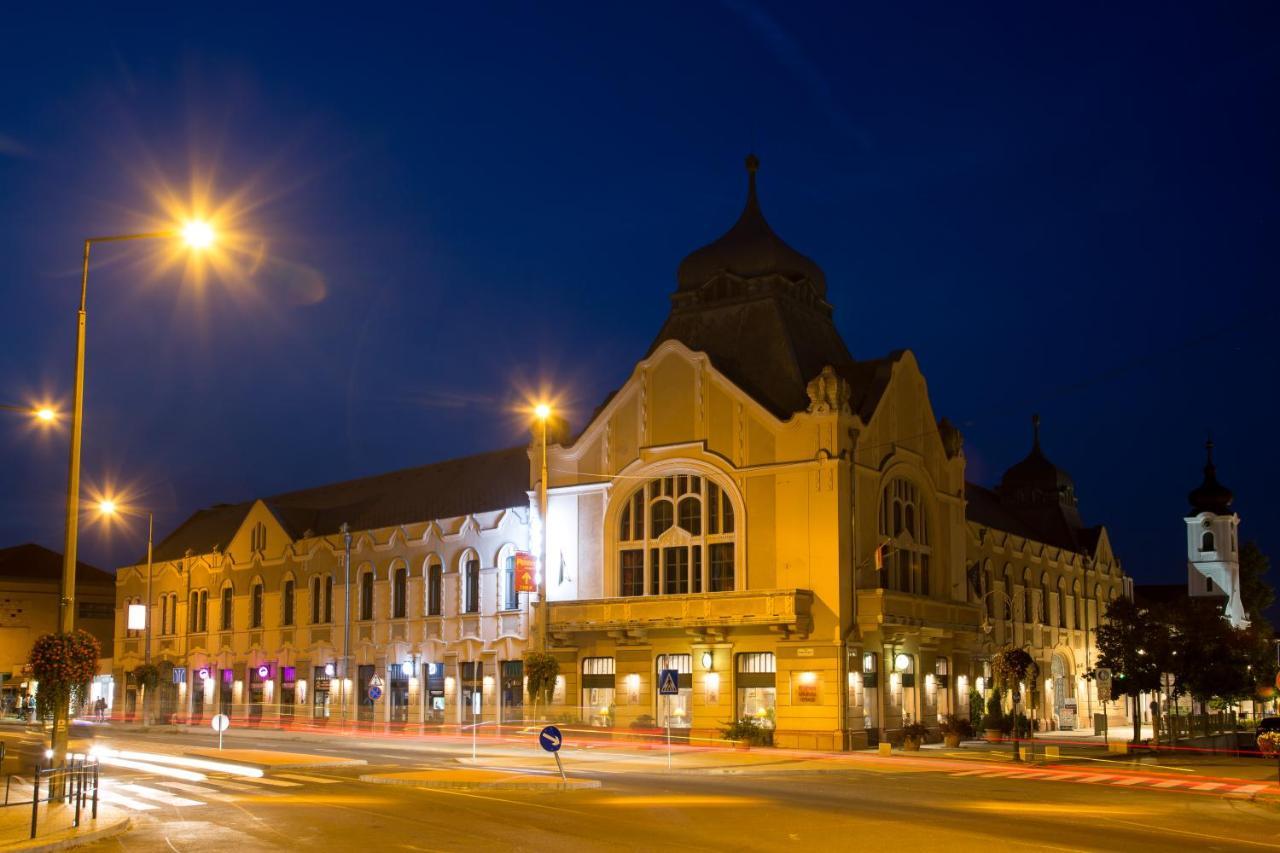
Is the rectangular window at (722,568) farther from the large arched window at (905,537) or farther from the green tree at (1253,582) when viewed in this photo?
the green tree at (1253,582)

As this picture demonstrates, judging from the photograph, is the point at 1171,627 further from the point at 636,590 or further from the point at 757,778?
the point at 757,778

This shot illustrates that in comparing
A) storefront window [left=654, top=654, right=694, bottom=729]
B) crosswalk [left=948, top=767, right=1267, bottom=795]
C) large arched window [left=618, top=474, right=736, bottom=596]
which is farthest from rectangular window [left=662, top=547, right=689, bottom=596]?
crosswalk [left=948, top=767, right=1267, bottom=795]

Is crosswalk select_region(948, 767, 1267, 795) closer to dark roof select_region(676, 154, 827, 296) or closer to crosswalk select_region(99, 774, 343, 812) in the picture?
crosswalk select_region(99, 774, 343, 812)

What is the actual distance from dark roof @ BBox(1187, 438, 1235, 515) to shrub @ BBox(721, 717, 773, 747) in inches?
2902

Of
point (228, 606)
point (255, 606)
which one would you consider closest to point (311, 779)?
point (255, 606)

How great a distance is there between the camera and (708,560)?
47.5 meters

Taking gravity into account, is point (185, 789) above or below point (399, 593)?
below

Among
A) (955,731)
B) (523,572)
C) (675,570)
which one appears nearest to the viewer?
(523,572)

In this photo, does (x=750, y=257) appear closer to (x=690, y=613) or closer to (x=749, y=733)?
(x=690, y=613)

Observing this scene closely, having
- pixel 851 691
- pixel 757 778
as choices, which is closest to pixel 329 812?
pixel 757 778

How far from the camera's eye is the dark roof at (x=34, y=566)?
4013 inches

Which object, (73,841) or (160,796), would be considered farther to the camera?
(160,796)

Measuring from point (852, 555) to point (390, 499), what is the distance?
27.6 metres

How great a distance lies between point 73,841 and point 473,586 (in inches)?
1516
